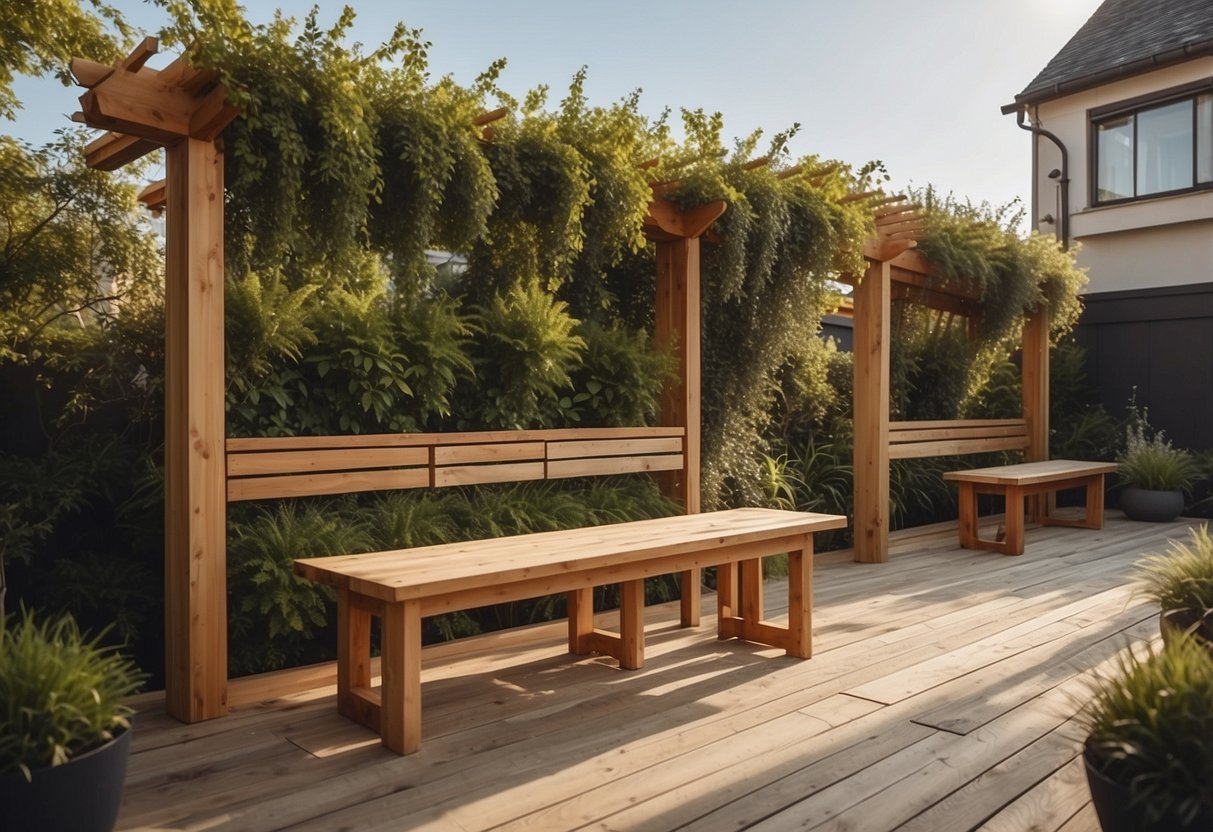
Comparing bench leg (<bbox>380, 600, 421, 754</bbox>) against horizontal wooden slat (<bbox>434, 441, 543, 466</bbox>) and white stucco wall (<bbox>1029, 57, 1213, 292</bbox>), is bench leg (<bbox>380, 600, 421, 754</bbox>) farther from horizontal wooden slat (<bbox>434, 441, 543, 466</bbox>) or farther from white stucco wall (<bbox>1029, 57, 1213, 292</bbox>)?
white stucco wall (<bbox>1029, 57, 1213, 292</bbox>)

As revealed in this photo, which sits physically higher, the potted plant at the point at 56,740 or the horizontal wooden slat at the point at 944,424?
the horizontal wooden slat at the point at 944,424

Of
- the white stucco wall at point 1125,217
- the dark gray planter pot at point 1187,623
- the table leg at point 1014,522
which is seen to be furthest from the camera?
the white stucco wall at point 1125,217

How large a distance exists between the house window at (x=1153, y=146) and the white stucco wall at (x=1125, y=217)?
0.14m

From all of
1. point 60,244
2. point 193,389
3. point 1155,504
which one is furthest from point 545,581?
point 1155,504

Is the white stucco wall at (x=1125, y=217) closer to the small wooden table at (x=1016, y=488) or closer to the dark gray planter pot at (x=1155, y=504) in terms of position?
the dark gray planter pot at (x=1155, y=504)

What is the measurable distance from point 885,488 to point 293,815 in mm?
4884

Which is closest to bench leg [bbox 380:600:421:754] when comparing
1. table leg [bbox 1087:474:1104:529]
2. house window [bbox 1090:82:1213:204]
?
table leg [bbox 1087:474:1104:529]

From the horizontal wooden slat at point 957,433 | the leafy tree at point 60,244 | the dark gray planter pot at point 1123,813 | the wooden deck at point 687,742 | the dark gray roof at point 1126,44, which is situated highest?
the dark gray roof at point 1126,44

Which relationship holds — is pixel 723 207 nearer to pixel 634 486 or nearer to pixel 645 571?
pixel 634 486

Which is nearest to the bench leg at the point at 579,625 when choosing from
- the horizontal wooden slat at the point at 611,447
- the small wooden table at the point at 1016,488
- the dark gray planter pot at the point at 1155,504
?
the horizontal wooden slat at the point at 611,447

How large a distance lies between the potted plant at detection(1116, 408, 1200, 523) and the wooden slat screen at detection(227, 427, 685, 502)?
550cm

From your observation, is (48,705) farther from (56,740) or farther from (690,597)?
(690,597)

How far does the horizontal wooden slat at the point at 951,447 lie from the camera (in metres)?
6.69

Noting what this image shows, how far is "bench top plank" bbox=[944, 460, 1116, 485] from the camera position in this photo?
21.4 ft
